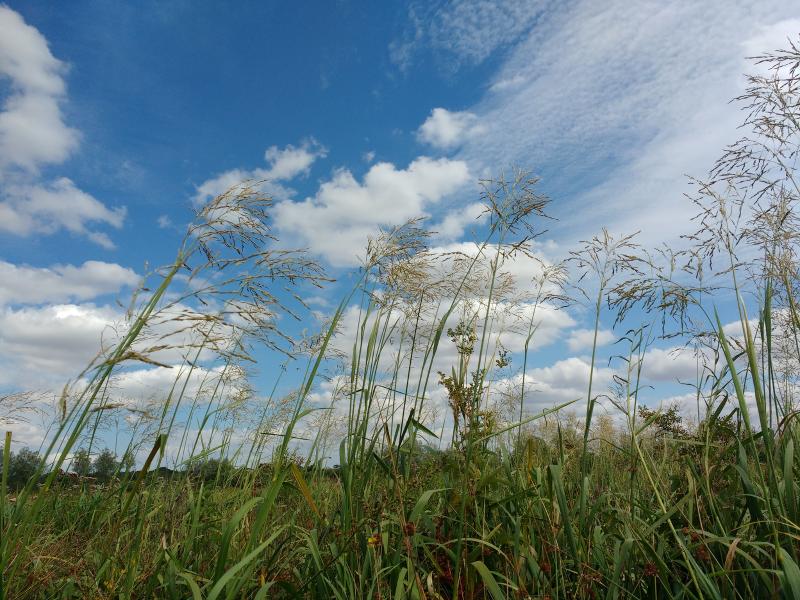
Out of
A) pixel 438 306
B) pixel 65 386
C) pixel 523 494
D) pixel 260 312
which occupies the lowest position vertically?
pixel 523 494

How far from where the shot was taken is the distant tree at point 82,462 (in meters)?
5.32

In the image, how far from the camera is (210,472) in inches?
194

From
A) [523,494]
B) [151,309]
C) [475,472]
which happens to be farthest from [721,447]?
[151,309]

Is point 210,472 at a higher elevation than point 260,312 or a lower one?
lower

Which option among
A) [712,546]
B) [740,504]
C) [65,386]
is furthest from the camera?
[740,504]

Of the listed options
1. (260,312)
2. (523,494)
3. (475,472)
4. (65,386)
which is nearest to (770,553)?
(523,494)

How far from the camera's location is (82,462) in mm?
5453

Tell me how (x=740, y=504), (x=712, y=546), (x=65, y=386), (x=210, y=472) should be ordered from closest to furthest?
(x=65, y=386), (x=712, y=546), (x=740, y=504), (x=210, y=472)

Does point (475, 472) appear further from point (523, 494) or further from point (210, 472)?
point (210, 472)

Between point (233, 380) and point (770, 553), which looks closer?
point (770, 553)

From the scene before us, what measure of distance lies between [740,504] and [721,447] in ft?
0.85

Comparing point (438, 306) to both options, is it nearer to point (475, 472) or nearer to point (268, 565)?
point (475, 472)

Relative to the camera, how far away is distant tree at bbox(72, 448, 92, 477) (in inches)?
210

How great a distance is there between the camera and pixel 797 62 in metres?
3.26
